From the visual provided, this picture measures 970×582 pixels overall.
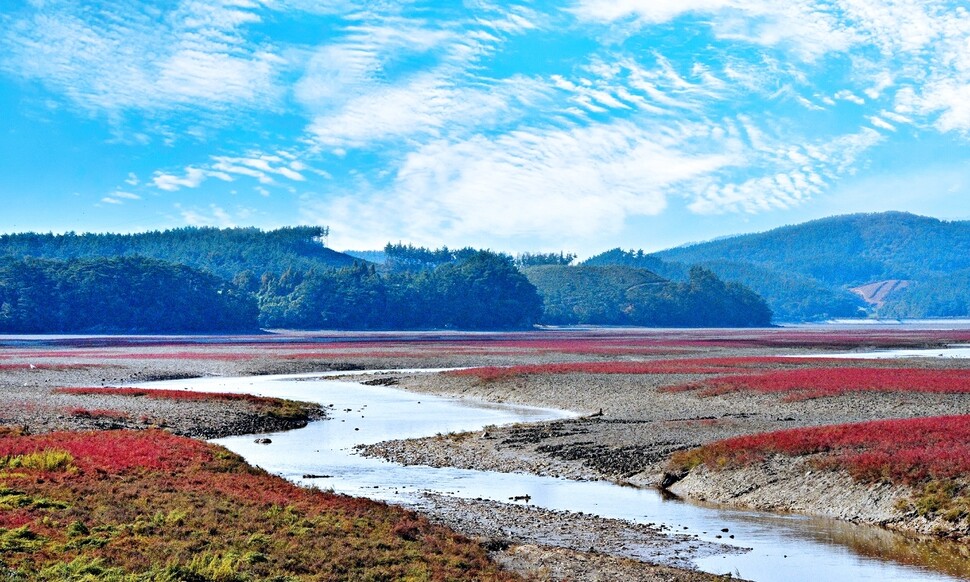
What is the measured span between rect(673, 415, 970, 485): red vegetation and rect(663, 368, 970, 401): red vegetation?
57.6 feet

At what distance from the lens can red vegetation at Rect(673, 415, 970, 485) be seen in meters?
25.7

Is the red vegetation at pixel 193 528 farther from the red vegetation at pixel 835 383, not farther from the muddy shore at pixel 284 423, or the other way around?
the red vegetation at pixel 835 383

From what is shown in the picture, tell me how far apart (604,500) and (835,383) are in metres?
30.4

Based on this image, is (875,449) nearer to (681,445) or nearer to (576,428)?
(681,445)

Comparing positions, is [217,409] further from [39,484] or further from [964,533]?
[964,533]

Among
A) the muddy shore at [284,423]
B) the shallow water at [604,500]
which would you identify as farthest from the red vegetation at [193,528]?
the shallow water at [604,500]

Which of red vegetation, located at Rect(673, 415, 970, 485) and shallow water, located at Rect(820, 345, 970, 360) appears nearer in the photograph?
red vegetation, located at Rect(673, 415, 970, 485)

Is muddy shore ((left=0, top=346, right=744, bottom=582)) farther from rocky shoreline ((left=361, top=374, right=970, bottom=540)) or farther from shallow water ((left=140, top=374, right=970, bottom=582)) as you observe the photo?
rocky shoreline ((left=361, top=374, right=970, bottom=540))

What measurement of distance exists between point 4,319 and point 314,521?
7891 inches

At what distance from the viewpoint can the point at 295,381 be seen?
7794cm

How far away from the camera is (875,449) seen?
93.4 feet

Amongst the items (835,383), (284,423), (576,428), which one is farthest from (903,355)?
(284,423)

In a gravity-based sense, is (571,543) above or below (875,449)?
below

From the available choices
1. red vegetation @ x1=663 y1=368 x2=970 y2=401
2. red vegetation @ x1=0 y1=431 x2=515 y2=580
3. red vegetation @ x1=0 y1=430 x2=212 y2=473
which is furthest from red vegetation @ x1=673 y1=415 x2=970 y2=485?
red vegetation @ x1=663 y1=368 x2=970 y2=401
